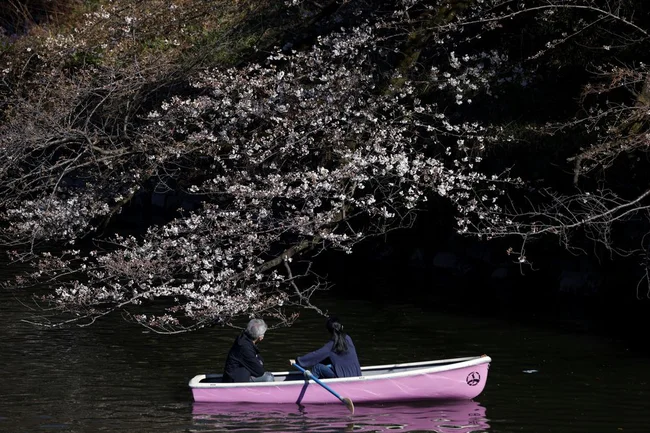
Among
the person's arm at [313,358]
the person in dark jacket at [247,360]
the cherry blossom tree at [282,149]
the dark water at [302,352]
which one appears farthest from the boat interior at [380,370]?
the cherry blossom tree at [282,149]

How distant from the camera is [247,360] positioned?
14383 millimetres

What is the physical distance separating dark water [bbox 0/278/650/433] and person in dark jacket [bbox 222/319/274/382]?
1.65 ft

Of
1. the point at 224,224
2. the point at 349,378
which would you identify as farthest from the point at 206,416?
the point at 224,224

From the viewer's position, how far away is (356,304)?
2131cm

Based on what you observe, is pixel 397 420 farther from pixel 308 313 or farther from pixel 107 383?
pixel 308 313

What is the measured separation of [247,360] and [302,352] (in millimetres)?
2799

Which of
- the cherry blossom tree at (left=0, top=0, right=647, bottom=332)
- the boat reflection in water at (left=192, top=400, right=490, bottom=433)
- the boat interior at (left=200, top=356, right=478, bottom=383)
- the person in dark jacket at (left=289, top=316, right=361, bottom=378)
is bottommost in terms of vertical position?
the boat reflection in water at (left=192, top=400, right=490, bottom=433)

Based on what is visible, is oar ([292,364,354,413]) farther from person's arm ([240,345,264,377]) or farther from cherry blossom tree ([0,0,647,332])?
cherry blossom tree ([0,0,647,332])

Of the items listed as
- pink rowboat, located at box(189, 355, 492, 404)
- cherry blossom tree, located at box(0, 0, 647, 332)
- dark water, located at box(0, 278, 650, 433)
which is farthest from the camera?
cherry blossom tree, located at box(0, 0, 647, 332)

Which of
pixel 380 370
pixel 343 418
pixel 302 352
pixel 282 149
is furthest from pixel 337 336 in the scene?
pixel 282 149

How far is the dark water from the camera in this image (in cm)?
1312

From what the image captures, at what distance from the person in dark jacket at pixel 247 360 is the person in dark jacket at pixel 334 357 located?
0.50 meters

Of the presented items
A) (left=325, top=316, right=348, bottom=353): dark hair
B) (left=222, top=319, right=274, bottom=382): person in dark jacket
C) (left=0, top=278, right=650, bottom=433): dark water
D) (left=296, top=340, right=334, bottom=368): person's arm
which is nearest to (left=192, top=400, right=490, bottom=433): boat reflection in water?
(left=0, top=278, right=650, bottom=433): dark water

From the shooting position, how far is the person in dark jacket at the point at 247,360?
1430 cm
